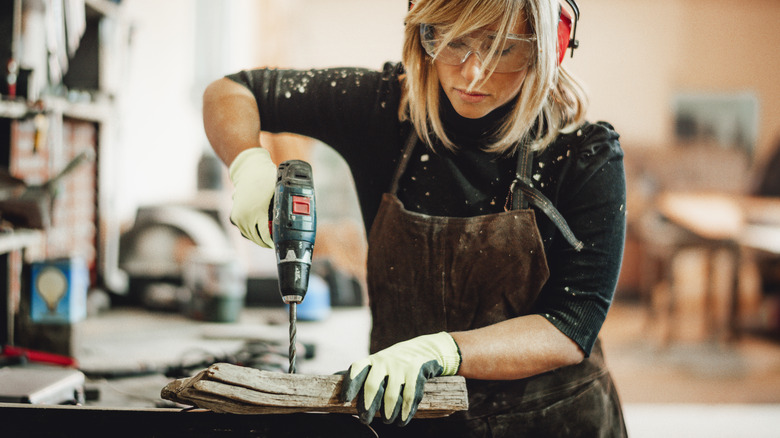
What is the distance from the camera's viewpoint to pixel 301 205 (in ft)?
3.88

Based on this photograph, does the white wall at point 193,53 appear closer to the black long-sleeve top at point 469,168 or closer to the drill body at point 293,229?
the black long-sleeve top at point 469,168

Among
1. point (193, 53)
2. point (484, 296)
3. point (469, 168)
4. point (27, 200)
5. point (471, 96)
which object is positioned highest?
point (193, 53)

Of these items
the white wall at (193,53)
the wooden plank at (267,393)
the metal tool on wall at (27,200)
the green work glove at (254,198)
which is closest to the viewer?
the wooden plank at (267,393)

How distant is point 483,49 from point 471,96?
0.32 ft

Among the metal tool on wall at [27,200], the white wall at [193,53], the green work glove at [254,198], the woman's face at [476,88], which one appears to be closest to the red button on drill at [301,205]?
the green work glove at [254,198]

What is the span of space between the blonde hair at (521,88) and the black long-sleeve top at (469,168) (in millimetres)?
35

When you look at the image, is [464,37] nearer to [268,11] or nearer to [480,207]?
[480,207]

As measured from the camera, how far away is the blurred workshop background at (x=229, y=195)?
1942 millimetres

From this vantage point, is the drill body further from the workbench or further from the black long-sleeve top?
the black long-sleeve top

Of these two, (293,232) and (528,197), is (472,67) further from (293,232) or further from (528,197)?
(293,232)

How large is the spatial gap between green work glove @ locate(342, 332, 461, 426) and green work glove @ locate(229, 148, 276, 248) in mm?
354

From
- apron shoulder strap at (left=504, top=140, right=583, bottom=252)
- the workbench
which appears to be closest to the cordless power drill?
the workbench

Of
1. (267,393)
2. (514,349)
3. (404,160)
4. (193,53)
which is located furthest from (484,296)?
(193,53)

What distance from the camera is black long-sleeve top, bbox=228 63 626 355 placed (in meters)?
1.28
